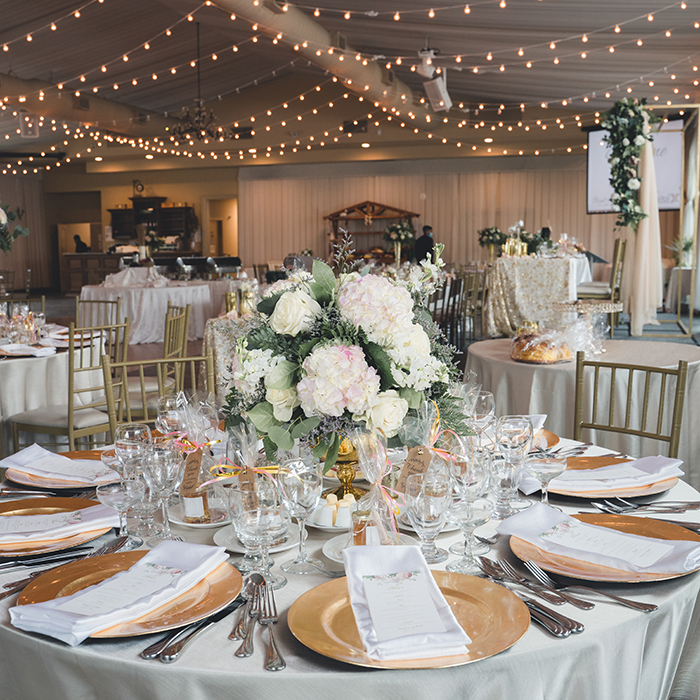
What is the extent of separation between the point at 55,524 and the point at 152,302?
29.2ft

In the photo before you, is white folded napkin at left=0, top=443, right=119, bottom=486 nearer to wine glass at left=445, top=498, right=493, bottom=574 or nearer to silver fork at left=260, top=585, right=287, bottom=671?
silver fork at left=260, top=585, right=287, bottom=671

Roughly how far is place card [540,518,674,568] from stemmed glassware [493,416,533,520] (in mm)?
131

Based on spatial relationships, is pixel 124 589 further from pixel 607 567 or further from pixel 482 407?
pixel 482 407

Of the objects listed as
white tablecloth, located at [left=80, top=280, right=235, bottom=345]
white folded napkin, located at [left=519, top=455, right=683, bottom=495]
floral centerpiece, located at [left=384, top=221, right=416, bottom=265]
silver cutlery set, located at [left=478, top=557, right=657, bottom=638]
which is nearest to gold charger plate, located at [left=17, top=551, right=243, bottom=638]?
silver cutlery set, located at [left=478, top=557, right=657, bottom=638]

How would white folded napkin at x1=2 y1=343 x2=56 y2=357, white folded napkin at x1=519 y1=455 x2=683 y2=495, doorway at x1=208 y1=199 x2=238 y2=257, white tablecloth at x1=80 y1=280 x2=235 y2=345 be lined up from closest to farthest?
white folded napkin at x1=519 y1=455 x2=683 y2=495, white folded napkin at x1=2 y1=343 x2=56 y2=357, white tablecloth at x1=80 y1=280 x2=235 y2=345, doorway at x1=208 y1=199 x2=238 y2=257

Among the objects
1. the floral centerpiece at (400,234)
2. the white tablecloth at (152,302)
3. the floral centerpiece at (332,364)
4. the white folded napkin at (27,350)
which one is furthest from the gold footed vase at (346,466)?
the floral centerpiece at (400,234)

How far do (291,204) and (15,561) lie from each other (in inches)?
682

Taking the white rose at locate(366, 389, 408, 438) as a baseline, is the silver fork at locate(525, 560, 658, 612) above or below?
below

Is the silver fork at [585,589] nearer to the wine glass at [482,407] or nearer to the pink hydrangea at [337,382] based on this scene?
the pink hydrangea at [337,382]

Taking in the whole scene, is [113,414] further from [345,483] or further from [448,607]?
[448,607]

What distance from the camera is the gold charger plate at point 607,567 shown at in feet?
4.10

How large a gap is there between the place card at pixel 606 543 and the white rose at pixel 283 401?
0.57m

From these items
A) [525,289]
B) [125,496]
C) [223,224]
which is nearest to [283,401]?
[125,496]

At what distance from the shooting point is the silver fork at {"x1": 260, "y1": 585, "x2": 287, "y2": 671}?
1.02 meters
